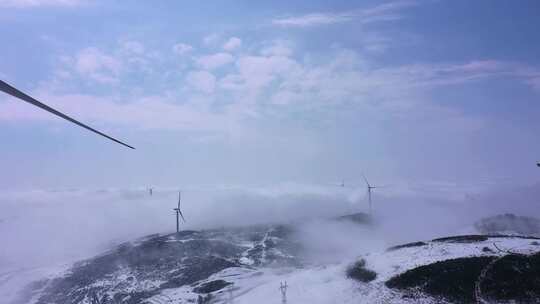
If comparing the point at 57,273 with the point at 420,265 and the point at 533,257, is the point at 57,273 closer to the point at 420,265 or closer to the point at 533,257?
the point at 420,265

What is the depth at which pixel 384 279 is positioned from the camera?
82.4 metres

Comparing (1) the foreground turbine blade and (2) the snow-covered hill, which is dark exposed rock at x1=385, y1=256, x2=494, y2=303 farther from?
(1) the foreground turbine blade

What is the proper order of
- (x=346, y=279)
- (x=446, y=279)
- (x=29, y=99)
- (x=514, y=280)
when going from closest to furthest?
(x=29, y=99) < (x=514, y=280) < (x=446, y=279) < (x=346, y=279)

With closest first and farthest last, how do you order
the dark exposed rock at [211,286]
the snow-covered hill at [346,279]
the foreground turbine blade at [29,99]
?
1. the foreground turbine blade at [29,99]
2. the snow-covered hill at [346,279]
3. the dark exposed rock at [211,286]

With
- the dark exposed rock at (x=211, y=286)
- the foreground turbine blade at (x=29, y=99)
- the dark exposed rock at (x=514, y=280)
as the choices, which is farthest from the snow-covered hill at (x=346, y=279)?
the foreground turbine blade at (x=29, y=99)

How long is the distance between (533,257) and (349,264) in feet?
135

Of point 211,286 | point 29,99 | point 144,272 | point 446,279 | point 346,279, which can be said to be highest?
point 29,99

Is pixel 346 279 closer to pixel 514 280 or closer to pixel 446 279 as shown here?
pixel 446 279

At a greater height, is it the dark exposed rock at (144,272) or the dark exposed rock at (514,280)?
the dark exposed rock at (514,280)

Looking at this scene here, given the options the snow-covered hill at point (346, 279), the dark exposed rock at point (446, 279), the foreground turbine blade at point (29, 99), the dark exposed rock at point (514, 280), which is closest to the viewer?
the foreground turbine blade at point (29, 99)

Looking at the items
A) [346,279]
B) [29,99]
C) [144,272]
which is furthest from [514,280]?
[144,272]

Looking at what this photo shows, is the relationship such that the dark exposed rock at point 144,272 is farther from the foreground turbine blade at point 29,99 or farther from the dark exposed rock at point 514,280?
the foreground turbine blade at point 29,99

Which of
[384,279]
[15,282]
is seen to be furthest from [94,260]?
[384,279]

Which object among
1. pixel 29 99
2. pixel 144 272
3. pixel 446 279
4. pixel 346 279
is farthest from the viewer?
pixel 144 272
